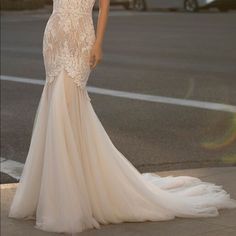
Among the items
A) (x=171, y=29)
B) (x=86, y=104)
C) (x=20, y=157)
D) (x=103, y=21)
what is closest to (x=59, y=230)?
(x=86, y=104)

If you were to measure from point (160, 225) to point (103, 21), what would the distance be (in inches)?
59.4

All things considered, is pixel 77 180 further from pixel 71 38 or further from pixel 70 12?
pixel 70 12

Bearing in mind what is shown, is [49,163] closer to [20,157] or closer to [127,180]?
[127,180]

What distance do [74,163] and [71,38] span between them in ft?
2.92

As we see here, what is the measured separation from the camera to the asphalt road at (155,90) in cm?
877

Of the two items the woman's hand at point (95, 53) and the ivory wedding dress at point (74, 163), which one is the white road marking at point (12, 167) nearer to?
the ivory wedding dress at point (74, 163)

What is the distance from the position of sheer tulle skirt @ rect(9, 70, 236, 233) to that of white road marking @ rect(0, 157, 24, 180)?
5.95 ft

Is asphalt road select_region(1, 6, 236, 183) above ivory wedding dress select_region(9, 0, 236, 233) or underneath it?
underneath

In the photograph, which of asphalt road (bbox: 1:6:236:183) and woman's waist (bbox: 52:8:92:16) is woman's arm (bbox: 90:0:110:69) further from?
asphalt road (bbox: 1:6:236:183)

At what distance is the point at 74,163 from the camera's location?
5605mm

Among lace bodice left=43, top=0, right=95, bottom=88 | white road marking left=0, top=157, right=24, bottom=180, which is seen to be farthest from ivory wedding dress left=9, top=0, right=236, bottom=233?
white road marking left=0, top=157, right=24, bottom=180

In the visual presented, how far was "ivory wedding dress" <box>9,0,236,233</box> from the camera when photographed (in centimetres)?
558

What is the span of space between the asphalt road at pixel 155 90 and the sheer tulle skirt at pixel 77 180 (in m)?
1.99

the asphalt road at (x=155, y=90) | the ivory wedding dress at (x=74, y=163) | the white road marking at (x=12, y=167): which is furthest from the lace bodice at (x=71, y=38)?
the asphalt road at (x=155, y=90)
